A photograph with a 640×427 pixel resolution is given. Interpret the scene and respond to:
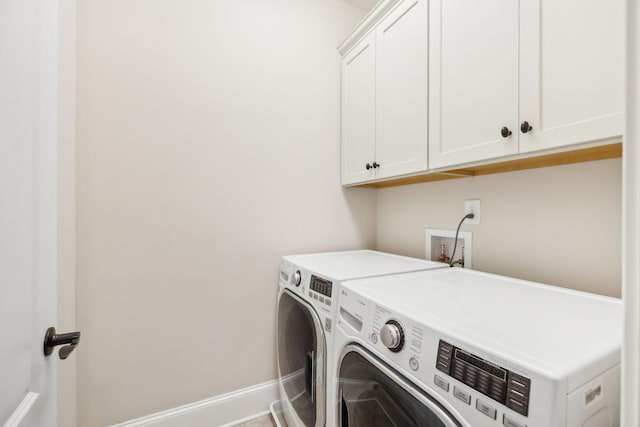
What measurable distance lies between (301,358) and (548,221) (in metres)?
1.20

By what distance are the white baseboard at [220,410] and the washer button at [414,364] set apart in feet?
4.42

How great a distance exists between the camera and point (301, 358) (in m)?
1.28

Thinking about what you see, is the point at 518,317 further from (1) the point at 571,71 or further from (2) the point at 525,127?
(1) the point at 571,71

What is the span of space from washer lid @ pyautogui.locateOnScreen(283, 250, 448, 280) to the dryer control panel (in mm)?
501

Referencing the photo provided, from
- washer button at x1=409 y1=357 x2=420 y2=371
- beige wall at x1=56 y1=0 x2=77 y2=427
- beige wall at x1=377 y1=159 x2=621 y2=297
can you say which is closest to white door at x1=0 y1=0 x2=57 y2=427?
beige wall at x1=56 y1=0 x2=77 y2=427

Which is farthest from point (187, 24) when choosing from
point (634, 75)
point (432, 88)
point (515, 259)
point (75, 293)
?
point (515, 259)

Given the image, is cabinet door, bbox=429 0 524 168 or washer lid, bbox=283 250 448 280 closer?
cabinet door, bbox=429 0 524 168

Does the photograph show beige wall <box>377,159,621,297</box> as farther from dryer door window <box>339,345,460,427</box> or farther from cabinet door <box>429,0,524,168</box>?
dryer door window <box>339,345,460,427</box>

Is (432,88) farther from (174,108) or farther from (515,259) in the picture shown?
(174,108)

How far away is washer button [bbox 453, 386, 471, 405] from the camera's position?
517 millimetres

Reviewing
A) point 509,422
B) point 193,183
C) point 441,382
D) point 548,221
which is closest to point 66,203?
point 193,183

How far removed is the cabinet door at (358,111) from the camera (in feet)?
5.23

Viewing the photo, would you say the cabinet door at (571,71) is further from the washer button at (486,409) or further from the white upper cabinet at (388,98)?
the washer button at (486,409)

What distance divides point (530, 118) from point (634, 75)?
725 millimetres
